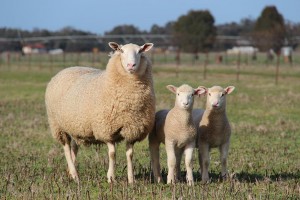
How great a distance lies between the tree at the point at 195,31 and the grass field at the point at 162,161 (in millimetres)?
58680

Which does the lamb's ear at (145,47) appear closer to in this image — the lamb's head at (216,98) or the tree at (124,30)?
the lamb's head at (216,98)

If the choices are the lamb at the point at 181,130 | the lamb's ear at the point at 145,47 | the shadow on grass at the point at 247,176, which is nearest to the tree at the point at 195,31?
the shadow on grass at the point at 247,176

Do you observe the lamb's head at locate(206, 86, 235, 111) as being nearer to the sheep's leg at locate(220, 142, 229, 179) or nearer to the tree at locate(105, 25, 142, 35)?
the sheep's leg at locate(220, 142, 229, 179)


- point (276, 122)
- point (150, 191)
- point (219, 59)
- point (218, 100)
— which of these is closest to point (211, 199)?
point (150, 191)

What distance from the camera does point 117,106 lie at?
10328 mm

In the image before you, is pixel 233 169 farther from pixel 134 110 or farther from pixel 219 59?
pixel 219 59

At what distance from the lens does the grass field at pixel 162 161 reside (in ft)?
29.1

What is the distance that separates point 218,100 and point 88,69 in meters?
3.15

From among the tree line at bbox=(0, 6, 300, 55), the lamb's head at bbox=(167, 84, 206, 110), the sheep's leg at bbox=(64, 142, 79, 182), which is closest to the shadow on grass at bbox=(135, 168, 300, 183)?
the sheep's leg at bbox=(64, 142, 79, 182)

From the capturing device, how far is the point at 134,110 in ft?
33.7

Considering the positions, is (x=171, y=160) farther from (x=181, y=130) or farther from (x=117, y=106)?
(x=117, y=106)

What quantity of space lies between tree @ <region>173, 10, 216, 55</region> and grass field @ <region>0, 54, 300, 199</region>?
58.7 metres

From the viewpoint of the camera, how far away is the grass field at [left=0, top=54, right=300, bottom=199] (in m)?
8.87

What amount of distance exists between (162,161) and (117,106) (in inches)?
95.7
